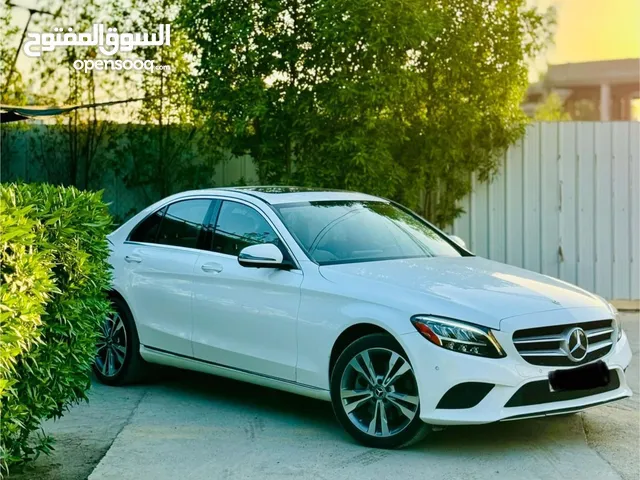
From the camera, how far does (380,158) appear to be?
12023 mm

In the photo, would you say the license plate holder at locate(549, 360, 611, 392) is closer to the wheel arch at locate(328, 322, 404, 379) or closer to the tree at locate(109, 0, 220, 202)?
the wheel arch at locate(328, 322, 404, 379)

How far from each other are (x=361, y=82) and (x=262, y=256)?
200 inches

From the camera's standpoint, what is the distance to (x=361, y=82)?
461 inches

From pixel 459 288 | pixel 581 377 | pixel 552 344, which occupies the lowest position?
pixel 581 377

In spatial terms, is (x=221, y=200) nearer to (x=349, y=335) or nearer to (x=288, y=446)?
(x=349, y=335)

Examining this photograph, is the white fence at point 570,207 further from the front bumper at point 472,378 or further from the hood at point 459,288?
the front bumper at point 472,378

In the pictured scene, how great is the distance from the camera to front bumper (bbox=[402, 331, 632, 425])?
237 inches

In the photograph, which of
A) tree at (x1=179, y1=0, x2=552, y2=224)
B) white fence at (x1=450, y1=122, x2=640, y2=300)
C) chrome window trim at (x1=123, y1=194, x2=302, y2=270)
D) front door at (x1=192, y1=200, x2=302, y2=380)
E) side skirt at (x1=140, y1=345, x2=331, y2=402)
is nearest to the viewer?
side skirt at (x1=140, y1=345, x2=331, y2=402)

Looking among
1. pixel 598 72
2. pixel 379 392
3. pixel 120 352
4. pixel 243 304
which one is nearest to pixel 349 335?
pixel 379 392

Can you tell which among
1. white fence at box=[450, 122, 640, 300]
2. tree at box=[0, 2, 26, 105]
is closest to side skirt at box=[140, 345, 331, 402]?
white fence at box=[450, 122, 640, 300]

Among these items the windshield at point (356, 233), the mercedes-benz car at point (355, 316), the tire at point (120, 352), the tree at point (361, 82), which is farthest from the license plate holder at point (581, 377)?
the tree at point (361, 82)

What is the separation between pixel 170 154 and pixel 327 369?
784 cm

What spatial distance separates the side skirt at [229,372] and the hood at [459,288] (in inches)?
29.3

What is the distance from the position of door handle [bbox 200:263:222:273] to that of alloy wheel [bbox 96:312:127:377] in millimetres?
1146
